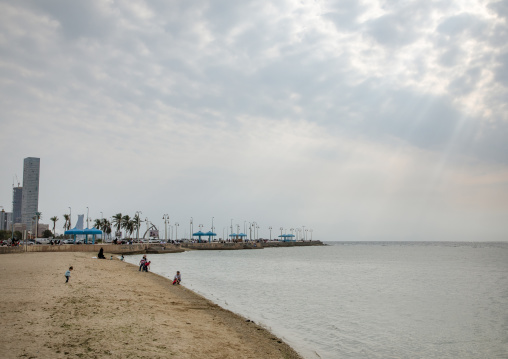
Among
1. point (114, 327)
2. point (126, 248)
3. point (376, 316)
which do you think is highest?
point (114, 327)

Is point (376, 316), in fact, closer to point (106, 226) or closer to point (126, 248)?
point (126, 248)

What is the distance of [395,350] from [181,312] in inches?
375

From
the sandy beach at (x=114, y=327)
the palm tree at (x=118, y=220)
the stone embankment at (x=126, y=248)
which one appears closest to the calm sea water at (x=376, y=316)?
the sandy beach at (x=114, y=327)

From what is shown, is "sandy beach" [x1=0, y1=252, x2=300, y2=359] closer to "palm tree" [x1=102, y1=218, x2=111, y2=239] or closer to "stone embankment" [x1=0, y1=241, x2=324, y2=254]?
"stone embankment" [x1=0, y1=241, x2=324, y2=254]

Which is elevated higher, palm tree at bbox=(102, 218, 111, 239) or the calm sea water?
palm tree at bbox=(102, 218, 111, 239)

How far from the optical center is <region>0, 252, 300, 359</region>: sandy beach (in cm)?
977

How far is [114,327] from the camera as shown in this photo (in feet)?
39.8

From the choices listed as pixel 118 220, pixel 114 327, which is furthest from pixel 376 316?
pixel 118 220

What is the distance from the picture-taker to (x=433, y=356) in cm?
1392

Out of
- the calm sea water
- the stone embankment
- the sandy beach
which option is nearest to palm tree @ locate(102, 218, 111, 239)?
the stone embankment

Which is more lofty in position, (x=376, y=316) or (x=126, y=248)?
(x=126, y=248)

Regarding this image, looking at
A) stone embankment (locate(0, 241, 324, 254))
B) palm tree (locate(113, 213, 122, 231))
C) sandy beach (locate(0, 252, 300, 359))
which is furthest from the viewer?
palm tree (locate(113, 213, 122, 231))

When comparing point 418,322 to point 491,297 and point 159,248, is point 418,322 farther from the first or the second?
point 159,248

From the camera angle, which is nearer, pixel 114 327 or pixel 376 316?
pixel 114 327
